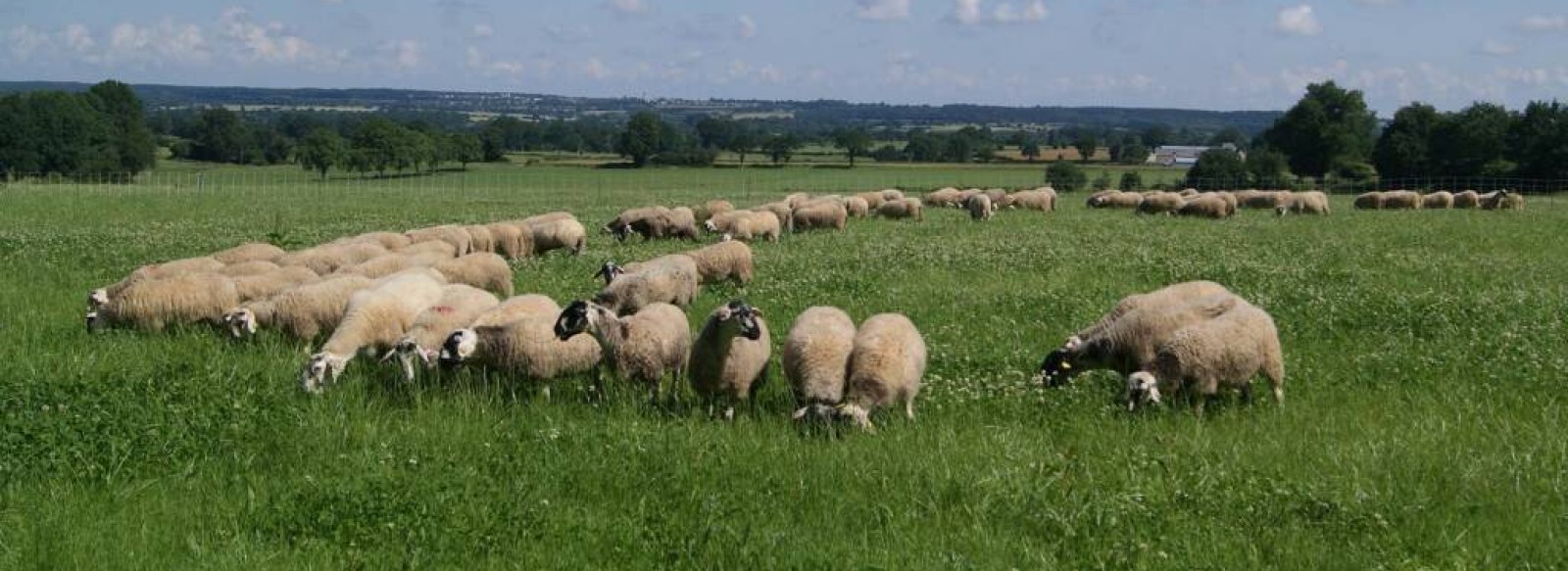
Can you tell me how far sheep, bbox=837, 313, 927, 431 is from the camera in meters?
10.4

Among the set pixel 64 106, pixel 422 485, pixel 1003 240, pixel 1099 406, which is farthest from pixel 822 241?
pixel 64 106

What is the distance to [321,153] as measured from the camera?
393ft

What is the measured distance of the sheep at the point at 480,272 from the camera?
18.5 m

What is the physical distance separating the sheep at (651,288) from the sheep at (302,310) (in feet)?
10.5

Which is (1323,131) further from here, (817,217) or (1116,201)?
(817,217)

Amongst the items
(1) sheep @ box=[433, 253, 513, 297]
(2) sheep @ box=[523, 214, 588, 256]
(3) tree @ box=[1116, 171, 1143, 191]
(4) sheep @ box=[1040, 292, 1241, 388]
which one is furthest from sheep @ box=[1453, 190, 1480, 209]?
(1) sheep @ box=[433, 253, 513, 297]

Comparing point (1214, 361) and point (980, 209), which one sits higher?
point (980, 209)

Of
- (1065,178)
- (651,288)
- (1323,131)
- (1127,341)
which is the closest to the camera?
(1127,341)

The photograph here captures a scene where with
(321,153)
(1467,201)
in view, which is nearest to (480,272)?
(1467,201)

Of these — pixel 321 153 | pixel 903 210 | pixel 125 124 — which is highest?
pixel 125 124

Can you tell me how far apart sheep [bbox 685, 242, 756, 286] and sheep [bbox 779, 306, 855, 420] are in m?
8.74

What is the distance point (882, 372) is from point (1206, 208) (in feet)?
117

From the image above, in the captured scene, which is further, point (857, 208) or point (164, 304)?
point (857, 208)

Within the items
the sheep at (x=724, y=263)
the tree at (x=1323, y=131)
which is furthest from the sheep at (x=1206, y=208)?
the tree at (x=1323, y=131)
